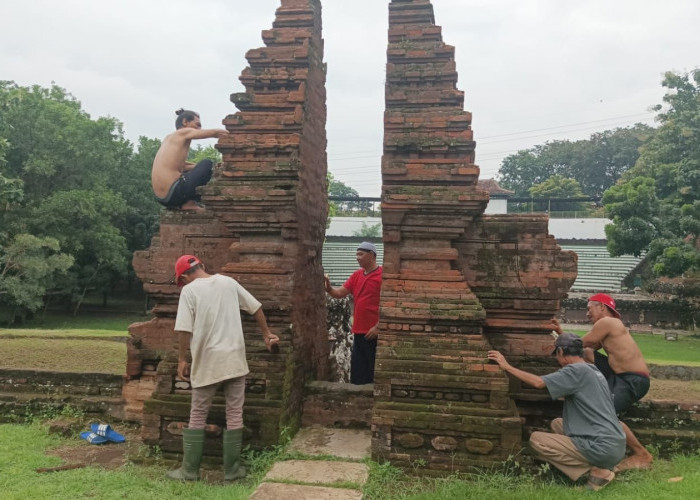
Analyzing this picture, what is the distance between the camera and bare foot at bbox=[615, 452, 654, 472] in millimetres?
3787

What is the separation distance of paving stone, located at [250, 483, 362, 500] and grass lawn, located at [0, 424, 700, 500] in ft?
0.38

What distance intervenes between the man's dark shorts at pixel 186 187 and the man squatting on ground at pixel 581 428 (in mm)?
3351

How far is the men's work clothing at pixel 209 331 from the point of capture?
3.59 m

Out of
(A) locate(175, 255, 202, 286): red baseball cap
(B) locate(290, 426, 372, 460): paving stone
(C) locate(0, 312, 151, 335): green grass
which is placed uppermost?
(A) locate(175, 255, 202, 286): red baseball cap

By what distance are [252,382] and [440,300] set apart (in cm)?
157

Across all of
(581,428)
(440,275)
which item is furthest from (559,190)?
(581,428)

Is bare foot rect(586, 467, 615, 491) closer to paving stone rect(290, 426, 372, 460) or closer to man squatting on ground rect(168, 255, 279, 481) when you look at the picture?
paving stone rect(290, 426, 372, 460)

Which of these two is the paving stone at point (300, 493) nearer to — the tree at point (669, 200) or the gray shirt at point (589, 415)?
the gray shirt at point (589, 415)

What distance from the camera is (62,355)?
301 inches

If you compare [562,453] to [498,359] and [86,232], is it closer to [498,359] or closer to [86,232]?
[498,359]

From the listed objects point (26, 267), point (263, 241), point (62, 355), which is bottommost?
point (62, 355)

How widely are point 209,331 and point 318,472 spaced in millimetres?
1194

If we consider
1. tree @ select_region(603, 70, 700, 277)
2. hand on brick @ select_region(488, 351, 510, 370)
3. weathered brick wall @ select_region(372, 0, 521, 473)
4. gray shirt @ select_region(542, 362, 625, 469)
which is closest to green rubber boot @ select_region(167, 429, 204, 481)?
weathered brick wall @ select_region(372, 0, 521, 473)

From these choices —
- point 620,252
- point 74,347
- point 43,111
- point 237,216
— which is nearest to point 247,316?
point 237,216
